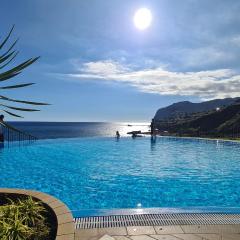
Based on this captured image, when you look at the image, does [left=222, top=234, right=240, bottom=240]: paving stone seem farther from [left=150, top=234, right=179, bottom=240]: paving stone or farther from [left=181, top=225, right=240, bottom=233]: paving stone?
[left=150, top=234, right=179, bottom=240]: paving stone

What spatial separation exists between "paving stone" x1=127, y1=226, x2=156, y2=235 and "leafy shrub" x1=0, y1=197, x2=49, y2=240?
1492 millimetres

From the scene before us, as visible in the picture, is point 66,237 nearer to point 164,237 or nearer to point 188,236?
point 164,237

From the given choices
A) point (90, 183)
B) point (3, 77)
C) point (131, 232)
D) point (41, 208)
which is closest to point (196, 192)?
point (90, 183)

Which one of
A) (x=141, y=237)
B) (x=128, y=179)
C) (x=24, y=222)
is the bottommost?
(x=128, y=179)

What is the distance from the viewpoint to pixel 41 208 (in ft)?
16.1

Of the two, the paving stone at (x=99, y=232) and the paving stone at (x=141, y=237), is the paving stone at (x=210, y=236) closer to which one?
the paving stone at (x=141, y=237)

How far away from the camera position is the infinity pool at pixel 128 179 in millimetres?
10625

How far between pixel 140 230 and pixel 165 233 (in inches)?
16.9

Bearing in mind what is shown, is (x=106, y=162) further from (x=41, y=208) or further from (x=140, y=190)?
(x=41, y=208)

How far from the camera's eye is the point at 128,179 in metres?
13.5

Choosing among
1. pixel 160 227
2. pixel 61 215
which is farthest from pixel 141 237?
pixel 61 215

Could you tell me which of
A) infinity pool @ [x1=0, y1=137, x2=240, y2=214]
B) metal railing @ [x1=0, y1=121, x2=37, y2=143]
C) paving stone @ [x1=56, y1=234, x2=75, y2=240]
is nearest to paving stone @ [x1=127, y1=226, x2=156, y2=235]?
paving stone @ [x1=56, y1=234, x2=75, y2=240]

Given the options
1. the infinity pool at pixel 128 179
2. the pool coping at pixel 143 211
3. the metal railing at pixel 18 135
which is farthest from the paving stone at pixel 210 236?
the infinity pool at pixel 128 179

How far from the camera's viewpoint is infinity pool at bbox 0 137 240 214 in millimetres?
10625
